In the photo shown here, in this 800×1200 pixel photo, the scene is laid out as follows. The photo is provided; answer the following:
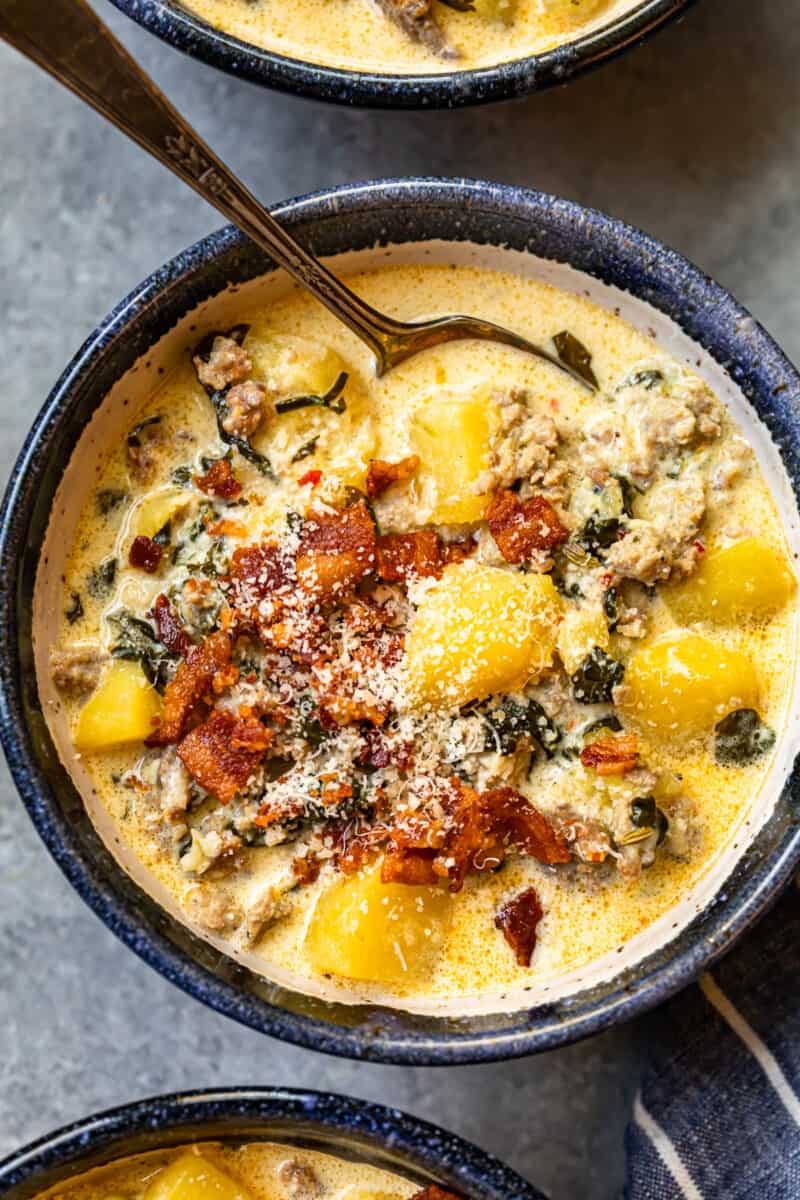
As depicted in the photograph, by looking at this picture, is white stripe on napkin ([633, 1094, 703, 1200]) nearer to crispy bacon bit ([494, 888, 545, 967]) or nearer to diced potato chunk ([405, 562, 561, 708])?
crispy bacon bit ([494, 888, 545, 967])

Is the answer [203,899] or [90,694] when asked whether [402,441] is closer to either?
[90,694]

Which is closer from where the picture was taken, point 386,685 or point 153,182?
point 386,685

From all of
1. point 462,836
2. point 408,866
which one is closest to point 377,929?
point 408,866

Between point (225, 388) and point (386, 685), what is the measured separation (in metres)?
0.72

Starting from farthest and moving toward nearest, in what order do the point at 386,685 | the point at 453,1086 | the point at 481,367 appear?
1. the point at 453,1086
2. the point at 481,367
3. the point at 386,685

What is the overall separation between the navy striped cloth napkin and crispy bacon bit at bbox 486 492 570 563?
1030mm

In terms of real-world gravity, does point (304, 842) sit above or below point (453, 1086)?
above

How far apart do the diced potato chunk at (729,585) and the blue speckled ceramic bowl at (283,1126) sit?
1.18m

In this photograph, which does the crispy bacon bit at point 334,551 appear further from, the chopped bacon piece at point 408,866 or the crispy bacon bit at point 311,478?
the chopped bacon piece at point 408,866

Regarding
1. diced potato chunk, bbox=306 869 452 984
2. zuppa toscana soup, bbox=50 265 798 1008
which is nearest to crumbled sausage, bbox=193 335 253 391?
zuppa toscana soup, bbox=50 265 798 1008

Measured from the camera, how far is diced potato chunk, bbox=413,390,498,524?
114 inches

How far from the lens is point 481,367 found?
3043mm

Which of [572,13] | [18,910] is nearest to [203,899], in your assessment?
[18,910]

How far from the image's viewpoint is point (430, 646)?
281 cm
